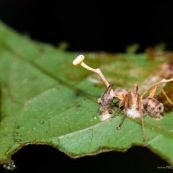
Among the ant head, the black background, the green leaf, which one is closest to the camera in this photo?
the green leaf

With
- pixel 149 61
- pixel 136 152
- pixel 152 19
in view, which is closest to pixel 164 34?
pixel 152 19

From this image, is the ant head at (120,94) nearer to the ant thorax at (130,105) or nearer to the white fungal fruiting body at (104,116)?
the ant thorax at (130,105)

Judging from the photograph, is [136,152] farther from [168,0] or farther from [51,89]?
[168,0]

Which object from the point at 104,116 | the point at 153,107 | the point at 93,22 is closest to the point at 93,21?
the point at 93,22

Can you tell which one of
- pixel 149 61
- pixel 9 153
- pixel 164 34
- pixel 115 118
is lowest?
pixel 9 153

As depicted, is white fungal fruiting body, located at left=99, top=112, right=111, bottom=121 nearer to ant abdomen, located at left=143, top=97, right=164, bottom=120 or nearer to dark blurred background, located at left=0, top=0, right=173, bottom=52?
ant abdomen, located at left=143, top=97, right=164, bottom=120

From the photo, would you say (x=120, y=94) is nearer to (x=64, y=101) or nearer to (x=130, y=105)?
(x=130, y=105)

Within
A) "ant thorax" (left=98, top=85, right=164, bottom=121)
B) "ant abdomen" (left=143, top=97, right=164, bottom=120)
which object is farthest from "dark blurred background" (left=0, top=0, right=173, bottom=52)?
"ant abdomen" (left=143, top=97, right=164, bottom=120)
